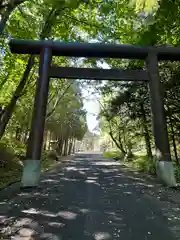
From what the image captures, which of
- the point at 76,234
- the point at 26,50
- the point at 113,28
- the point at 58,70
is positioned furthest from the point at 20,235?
the point at 113,28

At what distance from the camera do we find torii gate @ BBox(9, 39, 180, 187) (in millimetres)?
6512

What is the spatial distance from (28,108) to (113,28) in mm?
11322

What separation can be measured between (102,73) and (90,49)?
0.93m

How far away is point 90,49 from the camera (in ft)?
23.3

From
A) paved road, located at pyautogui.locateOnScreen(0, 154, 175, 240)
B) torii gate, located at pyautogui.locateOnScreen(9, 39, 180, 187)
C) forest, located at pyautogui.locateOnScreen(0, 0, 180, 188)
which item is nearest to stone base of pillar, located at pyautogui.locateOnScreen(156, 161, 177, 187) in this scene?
torii gate, located at pyautogui.locateOnScreen(9, 39, 180, 187)

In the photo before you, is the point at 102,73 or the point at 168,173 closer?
the point at 168,173

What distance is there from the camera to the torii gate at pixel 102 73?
6512 millimetres

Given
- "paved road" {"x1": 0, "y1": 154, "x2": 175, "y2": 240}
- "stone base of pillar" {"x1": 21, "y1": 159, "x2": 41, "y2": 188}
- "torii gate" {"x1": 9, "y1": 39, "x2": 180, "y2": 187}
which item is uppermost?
"torii gate" {"x1": 9, "y1": 39, "x2": 180, "y2": 187}

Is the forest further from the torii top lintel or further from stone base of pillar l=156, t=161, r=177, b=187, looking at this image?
stone base of pillar l=156, t=161, r=177, b=187

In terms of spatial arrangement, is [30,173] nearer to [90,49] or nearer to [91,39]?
[90,49]

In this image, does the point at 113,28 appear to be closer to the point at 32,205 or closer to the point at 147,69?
the point at 147,69

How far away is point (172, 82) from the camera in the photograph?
32.5ft

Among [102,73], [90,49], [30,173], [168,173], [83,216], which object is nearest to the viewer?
[83,216]

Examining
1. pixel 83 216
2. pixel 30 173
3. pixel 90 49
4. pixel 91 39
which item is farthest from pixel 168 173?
pixel 91 39
